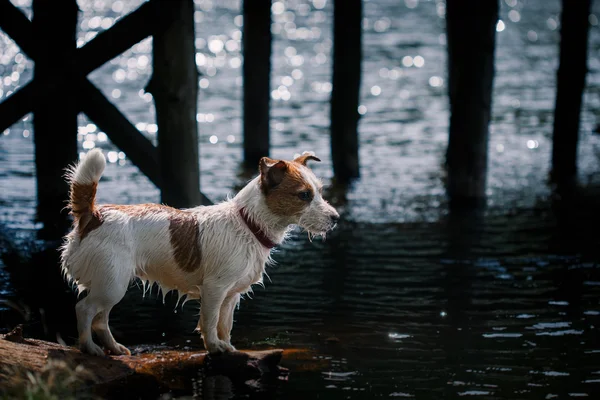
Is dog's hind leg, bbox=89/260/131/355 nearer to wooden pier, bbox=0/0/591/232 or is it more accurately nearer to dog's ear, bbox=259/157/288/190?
dog's ear, bbox=259/157/288/190

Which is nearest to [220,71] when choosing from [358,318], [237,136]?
[237,136]

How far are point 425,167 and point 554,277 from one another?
6596 mm

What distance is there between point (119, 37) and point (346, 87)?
5422 millimetres

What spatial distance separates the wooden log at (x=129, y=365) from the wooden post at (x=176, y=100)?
263 centimetres

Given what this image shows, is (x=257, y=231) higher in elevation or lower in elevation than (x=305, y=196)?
lower

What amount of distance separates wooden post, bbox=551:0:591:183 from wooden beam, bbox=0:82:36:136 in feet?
25.6

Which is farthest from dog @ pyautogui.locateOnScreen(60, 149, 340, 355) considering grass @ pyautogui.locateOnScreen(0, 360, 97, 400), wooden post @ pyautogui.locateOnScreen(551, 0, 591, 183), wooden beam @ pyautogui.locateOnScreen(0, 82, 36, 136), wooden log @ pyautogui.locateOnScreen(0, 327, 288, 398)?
wooden post @ pyautogui.locateOnScreen(551, 0, 591, 183)

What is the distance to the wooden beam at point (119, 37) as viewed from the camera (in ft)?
28.6

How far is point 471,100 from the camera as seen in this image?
12062 mm

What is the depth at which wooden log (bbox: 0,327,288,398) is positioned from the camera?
233 inches

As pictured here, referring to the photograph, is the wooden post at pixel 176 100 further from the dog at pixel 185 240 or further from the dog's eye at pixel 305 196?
the dog's eye at pixel 305 196

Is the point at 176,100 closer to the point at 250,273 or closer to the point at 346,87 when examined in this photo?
the point at 250,273

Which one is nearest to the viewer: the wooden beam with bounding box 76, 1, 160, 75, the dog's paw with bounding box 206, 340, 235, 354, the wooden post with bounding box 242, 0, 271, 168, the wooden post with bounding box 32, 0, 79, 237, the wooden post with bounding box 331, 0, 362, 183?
the dog's paw with bounding box 206, 340, 235, 354

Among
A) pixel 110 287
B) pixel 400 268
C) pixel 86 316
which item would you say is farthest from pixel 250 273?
pixel 400 268
